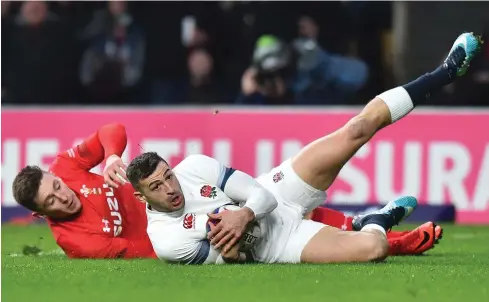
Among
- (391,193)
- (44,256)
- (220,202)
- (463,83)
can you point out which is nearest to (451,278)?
(220,202)

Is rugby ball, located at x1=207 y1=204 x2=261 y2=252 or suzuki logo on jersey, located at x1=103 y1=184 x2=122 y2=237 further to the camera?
suzuki logo on jersey, located at x1=103 y1=184 x2=122 y2=237

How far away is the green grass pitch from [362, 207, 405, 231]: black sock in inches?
10.5

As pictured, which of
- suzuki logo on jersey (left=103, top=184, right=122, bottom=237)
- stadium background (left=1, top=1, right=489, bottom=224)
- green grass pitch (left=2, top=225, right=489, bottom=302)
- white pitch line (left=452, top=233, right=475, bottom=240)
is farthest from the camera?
stadium background (left=1, top=1, right=489, bottom=224)

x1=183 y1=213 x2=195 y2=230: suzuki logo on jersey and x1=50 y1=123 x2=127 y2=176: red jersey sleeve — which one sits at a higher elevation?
x1=50 y1=123 x2=127 y2=176: red jersey sleeve

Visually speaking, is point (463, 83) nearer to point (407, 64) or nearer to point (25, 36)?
point (407, 64)

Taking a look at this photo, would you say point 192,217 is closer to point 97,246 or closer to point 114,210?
point 97,246

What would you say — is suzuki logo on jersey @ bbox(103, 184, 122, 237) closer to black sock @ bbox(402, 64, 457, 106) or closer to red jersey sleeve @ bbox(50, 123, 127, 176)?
red jersey sleeve @ bbox(50, 123, 127, 176)

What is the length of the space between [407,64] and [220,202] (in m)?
7.26

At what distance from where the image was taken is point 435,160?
1431cm

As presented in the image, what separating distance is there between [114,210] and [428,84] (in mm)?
2520

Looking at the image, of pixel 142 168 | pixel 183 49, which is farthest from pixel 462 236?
pixel 183 49

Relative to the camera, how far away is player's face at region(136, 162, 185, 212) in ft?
27.9

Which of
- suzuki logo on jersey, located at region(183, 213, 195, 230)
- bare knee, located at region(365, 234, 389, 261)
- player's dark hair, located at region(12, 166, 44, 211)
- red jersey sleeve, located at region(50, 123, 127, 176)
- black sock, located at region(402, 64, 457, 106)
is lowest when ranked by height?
bare knee, located at region(365, 234, 389, 261)

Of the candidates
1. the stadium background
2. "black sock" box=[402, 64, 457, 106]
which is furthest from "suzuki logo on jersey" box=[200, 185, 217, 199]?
the stadium background
